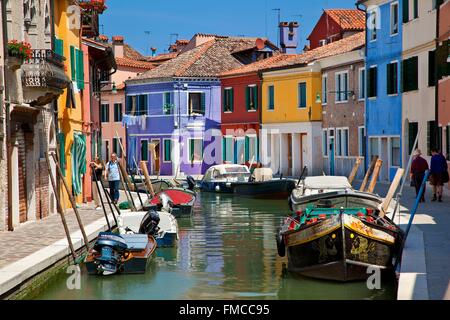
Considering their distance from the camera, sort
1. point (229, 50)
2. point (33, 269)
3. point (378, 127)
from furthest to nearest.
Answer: point (229, 50)
point (378, 127)
point (33, 269)

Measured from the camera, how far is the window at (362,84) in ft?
134

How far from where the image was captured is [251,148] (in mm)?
51312

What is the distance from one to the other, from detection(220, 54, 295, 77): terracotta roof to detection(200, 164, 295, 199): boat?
11.5 m

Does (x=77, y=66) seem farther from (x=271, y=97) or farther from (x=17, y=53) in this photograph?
(x=271, y=97)

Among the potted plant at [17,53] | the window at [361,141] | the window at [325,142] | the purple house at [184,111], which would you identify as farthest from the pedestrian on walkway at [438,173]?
the purple house at [184,111]

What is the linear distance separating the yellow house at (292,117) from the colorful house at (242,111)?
26.7 inches

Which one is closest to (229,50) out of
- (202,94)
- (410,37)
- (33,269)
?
(202,94)

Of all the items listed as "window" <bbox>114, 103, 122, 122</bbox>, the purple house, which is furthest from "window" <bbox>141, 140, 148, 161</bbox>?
"window" <bbox>114, 103, 122, 122</bbox>

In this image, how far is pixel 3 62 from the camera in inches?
764

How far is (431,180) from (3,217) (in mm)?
12107

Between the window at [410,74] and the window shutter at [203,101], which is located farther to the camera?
the window shutter at [203,101]

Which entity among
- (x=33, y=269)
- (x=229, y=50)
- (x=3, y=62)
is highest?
(x=229, y=50)

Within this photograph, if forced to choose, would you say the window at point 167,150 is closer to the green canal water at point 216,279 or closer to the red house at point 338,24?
the red house at point 338,24
